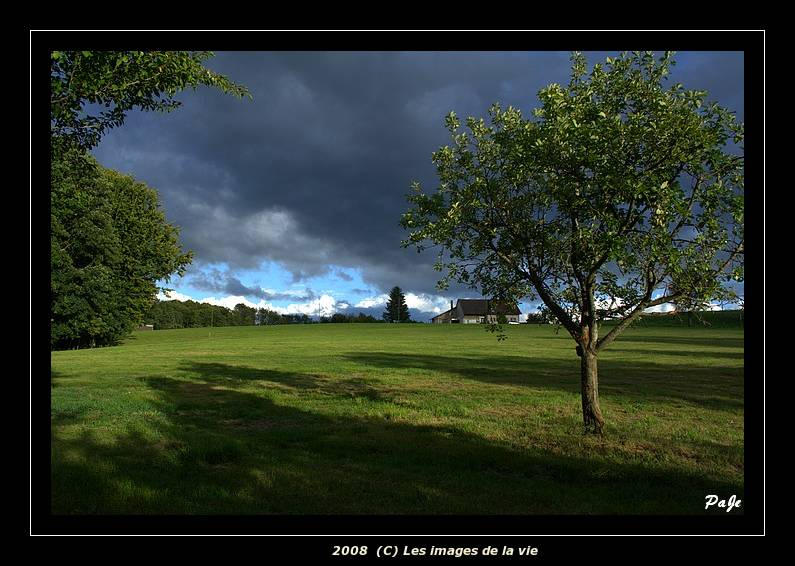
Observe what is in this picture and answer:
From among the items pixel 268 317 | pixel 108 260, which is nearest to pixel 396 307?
pixel 268 317

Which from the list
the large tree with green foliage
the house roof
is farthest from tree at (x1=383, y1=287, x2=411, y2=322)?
the large tree with green foliage

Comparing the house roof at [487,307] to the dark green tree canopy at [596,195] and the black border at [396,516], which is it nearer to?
the dark green tree canopy at [596,195]

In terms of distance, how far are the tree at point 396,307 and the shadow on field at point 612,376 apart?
504 ft

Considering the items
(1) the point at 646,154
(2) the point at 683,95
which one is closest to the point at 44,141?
(1) the point at 646,154

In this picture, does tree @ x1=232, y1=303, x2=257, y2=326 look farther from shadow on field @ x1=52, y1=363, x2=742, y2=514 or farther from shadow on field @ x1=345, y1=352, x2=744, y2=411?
shadow on field @ x1=52, y1=363, x2=742, y2=514

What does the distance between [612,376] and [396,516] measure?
26505 millimetres

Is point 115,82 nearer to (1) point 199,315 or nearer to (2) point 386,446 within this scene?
(2) point 386,446

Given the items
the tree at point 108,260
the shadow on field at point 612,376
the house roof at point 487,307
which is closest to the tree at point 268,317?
the house roof at point 487,307

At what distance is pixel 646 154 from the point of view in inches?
460

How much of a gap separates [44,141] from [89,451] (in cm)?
A: 907

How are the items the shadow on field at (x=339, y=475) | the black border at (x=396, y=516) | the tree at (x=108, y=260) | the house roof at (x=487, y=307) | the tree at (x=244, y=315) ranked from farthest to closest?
1. the tree at (x=244, y=315)
2. the tree at (x=108, y=260)
3. the house roof at (x=487, y=307)
4. the shadow on field at (x=339, y=475)
5. the black border at (x=396, y=516)

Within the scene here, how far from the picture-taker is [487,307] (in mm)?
15148

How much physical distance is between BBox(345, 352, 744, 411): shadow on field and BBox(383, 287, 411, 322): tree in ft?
504

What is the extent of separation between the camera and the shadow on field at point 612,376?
21.2m
